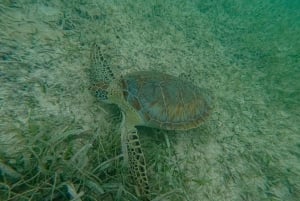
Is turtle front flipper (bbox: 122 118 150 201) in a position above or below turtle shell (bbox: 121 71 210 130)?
below

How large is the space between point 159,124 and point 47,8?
7.92ft

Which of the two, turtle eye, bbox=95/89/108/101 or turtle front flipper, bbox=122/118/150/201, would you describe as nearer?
turtle front flipper, bbox=122/118/150/201

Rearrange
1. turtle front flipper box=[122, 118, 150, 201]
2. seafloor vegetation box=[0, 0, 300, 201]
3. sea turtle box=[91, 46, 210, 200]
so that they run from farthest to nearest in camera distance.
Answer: sea turtle box=[91, 46, 210, 200] → turtle front flipper box=[122, 118, 150, 201] → seafloor vegetation box=[0, 0, 300, 201]

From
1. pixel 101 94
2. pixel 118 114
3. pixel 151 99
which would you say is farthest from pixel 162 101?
pixel 101 94

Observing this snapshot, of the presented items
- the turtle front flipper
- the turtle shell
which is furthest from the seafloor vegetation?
the turtle shell

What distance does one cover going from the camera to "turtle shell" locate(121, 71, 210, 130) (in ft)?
8.87

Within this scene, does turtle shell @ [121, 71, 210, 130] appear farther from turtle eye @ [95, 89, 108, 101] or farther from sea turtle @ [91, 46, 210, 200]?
turtle eye @ [95, 89, 108, 101]

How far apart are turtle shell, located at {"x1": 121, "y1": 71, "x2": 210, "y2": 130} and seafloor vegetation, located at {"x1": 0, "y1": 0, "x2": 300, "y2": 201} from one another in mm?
210

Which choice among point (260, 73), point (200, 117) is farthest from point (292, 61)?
point (200, 117)

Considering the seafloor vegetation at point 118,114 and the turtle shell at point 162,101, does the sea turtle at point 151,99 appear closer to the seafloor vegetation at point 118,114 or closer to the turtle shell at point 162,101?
the turtle shell at point 162,101

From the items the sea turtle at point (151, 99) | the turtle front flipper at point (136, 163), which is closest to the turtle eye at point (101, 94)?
the sea turtle at point (151, 99)

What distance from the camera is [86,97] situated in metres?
2.79

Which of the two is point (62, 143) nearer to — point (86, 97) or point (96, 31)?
point (86, 97)

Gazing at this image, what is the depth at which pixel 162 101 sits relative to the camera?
2.77 meters
